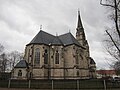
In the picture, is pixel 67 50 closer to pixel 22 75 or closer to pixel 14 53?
pixel 22 75

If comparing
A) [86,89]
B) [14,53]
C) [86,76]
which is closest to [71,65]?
[86,76]

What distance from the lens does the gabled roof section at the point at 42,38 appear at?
38.8 meters

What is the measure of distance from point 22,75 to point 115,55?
2680 cm

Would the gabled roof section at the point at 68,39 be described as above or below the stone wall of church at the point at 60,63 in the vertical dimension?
above

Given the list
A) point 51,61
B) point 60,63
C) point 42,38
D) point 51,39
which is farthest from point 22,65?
point 51,39

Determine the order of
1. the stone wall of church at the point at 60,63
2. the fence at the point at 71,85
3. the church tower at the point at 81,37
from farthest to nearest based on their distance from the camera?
the church tower at the point at 81,37 < the stone wall of church at the point at 60,63 < the fence at the point at 71,85

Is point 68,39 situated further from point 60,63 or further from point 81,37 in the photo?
point 81,37

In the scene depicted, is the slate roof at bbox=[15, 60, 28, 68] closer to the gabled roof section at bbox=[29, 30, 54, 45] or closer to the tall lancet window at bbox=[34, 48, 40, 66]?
the tall lancet window at bbox=[34, 48, 40, 66]

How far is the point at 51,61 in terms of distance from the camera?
1511 inches

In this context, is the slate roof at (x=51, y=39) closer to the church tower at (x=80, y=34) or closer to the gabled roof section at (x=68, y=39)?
the gabled roof section at (x=68, y=39)

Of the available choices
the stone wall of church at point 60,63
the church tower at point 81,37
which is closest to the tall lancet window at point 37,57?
the stone wall of church at point 60,63

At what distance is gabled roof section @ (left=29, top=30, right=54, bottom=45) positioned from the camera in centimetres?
3883

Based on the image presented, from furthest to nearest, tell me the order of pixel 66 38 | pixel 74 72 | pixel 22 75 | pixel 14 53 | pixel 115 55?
pixel 14 53, pixel 66 38, pixel 74 72, pixel 22 75, pixel 115 55

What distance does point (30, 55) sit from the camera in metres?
37.1
